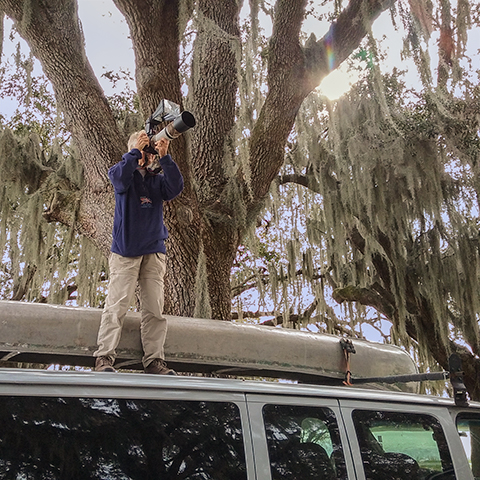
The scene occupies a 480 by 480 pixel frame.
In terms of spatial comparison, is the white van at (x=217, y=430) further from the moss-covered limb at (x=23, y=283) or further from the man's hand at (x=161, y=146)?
the moss-covered limb at (x=23, y=283)

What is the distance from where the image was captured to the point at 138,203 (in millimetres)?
3184

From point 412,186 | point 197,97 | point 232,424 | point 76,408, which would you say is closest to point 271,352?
point 232,424

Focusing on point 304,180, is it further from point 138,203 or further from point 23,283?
point 138,203

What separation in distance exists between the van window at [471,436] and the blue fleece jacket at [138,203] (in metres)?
1.79

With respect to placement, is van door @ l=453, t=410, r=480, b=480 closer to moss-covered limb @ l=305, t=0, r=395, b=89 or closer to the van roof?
the van roof

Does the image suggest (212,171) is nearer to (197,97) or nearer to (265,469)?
(197,97)

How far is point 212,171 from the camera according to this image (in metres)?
5.33

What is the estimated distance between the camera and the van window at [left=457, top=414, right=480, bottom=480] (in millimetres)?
2266

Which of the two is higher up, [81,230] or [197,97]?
[197,97]

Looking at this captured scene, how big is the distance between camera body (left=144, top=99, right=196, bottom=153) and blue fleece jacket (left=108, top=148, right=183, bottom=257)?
5.4 inches

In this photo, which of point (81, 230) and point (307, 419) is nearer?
point (307, 419)

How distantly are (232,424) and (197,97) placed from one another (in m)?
4.28

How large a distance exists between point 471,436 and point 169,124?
2.23m

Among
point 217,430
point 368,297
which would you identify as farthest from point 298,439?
point 368,297
